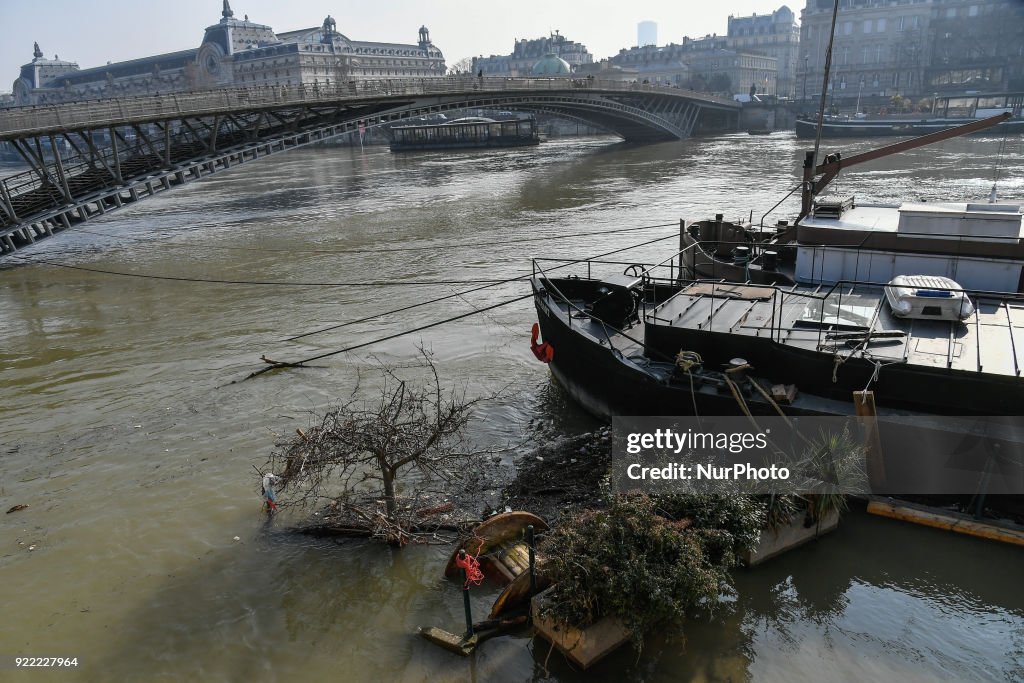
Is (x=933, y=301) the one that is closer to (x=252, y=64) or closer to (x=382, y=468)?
(x=382, y=468)

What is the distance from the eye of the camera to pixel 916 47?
12562cm

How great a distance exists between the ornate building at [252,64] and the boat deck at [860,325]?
148862 millimetres

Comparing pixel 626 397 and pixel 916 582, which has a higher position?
pixel 626 397

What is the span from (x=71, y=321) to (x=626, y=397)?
65.8ft

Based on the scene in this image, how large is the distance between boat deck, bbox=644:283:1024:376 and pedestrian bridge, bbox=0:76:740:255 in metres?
29.8

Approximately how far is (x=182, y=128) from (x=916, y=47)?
5278 inches

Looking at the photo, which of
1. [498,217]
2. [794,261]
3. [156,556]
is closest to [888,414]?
[794,261]

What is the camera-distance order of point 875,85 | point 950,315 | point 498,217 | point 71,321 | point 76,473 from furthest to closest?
1. point 875,85
2. point 498,217
3. point 71,321
4. point 76,473
5. point 950,315

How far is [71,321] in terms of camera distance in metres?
22.8

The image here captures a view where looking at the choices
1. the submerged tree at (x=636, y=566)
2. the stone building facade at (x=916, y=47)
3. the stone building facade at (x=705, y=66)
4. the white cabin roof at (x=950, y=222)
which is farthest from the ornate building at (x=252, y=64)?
the submerged tree at (x=636, y=566)

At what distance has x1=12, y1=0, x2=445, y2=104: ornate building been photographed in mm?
158625

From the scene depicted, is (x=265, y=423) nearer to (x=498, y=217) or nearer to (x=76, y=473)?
(x=76, y=473)

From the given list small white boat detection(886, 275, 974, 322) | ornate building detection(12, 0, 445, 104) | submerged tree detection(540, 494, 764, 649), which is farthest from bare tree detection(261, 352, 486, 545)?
ornate building detection(12, 0, 445, 104)

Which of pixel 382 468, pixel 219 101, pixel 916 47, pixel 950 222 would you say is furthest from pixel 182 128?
pixel 916 47
